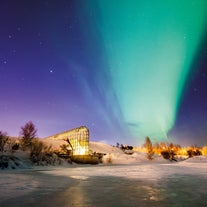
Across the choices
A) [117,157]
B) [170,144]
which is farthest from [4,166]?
[170,144]

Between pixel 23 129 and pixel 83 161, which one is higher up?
pixel 23 129

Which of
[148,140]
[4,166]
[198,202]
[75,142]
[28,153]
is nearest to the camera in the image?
[198,202]

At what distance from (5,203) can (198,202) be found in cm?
391

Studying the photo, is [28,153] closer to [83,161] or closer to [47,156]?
[47,156]

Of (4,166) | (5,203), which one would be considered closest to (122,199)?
(5,203)

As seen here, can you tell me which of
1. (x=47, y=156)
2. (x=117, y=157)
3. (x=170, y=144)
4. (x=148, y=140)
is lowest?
(x=47, y=156)

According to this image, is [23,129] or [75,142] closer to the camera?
[23,129]

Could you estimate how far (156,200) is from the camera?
17.2 ft

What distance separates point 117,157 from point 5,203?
39.4 metres

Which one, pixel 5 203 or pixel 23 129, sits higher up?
pixel 23 129

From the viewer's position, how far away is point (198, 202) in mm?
5082

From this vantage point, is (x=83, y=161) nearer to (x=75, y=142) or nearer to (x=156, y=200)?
(x=75, y=142)

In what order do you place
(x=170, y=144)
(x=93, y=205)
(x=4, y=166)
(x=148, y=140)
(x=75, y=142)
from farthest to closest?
(x=170, y=144), (x=148, y=140), (x=75, y=142), (x=4, y=166), (x=93, y=205)

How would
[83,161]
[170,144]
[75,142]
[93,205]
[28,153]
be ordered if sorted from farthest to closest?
[170,144] < [75,142] < [83,161] < [28,153] < [93,205]
